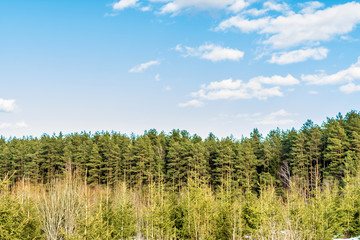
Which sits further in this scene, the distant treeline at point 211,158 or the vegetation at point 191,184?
the distant treeline at point 211,158

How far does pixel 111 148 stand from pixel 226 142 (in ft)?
79.7

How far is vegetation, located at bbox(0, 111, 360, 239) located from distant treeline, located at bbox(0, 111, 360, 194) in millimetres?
211

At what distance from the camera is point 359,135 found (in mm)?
41406

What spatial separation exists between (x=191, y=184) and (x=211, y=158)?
1420 inches

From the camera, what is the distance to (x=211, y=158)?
57312 millimetres

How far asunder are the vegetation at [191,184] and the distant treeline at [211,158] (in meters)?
0.21

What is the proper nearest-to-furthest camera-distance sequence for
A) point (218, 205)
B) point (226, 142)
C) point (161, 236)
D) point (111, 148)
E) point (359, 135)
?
1. point (161, 236)
2. point (218, 205)
3. point (359, 135)
4. point (226, 142)
5. point (111, 148)

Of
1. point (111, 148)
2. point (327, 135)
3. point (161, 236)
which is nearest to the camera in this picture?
point (161, 236)

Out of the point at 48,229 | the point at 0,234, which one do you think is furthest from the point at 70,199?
the point at 0,234

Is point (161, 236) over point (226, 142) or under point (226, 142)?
under

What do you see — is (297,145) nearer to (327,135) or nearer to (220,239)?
(327,135)

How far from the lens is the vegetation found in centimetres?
1827

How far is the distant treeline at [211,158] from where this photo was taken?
4425cm

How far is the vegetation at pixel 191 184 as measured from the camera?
18266 millimetres
